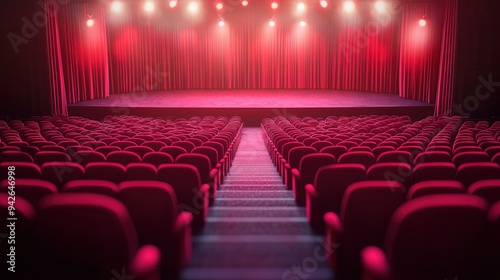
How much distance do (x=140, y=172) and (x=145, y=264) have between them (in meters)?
1.46

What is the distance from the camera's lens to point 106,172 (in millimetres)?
3494

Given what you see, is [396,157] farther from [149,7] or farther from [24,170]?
[149,7]

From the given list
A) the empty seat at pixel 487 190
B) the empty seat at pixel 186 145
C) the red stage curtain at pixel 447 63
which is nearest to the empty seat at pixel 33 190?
the empty seat at pixel 487 190

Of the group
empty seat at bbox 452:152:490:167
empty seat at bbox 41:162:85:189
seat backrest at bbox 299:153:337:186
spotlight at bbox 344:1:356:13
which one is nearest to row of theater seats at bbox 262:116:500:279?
seat backrest at bbox 299:153:337:186

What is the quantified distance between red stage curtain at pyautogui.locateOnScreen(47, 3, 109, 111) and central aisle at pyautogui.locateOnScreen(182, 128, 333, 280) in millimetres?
9021

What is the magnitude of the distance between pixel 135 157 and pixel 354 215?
8.24ft

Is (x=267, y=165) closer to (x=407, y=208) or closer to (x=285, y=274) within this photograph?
(x=285, y=274)

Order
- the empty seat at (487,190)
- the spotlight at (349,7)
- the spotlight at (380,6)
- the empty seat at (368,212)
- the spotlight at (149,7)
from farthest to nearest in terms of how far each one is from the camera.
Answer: the spotlight at (349,7), the spotlight at (149,7), the spotlight at (380,6), the empty seat at (487,190), the empty seat at (368,212)

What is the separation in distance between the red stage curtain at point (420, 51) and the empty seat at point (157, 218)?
12.9m

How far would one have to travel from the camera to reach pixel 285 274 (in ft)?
9.16

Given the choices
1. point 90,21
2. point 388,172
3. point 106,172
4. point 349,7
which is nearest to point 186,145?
point 106,172

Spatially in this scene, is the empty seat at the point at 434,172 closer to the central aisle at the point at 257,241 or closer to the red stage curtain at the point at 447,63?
the central aisle at the point at 257,241

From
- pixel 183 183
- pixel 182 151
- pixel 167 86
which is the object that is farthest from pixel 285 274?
pixel 167 86

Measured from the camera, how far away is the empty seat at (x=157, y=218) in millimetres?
2574
